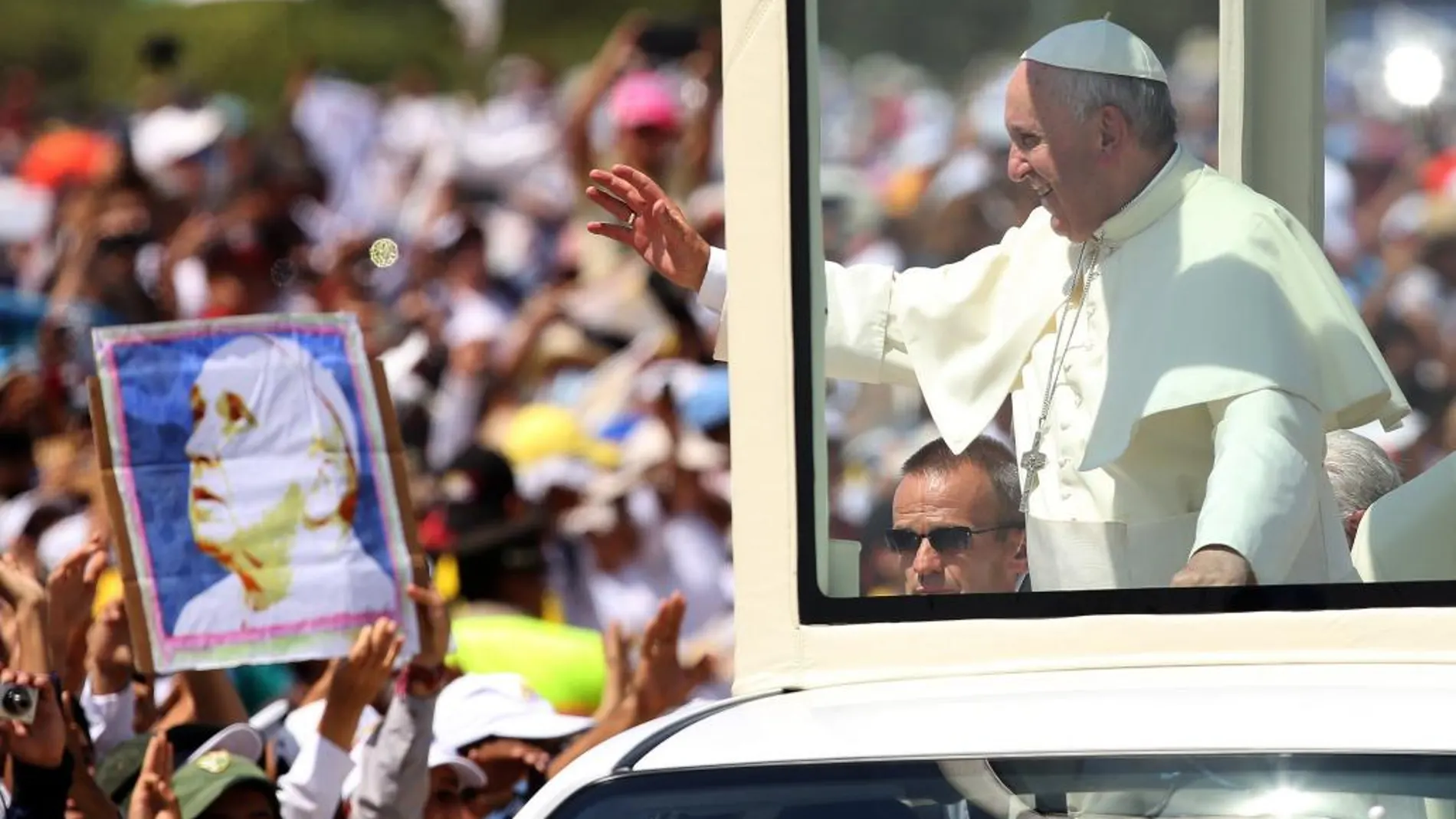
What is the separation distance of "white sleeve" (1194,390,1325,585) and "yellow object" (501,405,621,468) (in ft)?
17.6

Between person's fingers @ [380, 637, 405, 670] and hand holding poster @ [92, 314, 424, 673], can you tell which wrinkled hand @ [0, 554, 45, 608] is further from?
person's fingers @ [380, 637, 405, 670]

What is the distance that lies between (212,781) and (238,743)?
0.43 m

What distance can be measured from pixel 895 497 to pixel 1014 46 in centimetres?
65

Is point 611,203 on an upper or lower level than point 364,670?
upper

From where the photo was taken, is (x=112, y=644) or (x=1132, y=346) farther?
(x=112, y=644)

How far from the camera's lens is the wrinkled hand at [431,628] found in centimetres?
552

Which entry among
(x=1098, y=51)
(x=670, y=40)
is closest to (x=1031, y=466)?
(x=1098, y=51)

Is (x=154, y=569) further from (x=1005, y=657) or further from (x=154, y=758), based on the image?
(x=1005, y=657)

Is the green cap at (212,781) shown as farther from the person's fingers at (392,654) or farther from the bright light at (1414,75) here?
the bright light at (1414,75)

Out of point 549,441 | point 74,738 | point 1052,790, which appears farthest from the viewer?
point 549,441

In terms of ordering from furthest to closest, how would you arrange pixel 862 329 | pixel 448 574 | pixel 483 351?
pixel 483 351, pixel 448 574, pixel 862 329

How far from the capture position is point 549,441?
28.2 ft

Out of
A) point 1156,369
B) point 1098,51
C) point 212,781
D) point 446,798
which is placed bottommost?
point 446,798

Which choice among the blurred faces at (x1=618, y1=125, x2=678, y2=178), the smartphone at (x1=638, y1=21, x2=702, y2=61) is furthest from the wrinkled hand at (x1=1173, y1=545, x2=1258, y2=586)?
the smartphone at (x1=638, y1=21, x2=702, y2=61)
